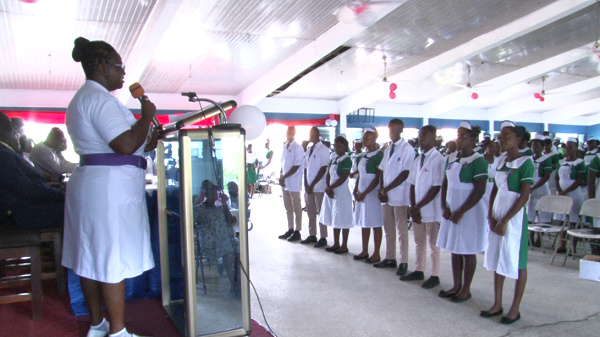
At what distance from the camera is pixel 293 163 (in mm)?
6535

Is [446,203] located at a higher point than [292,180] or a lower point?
lower

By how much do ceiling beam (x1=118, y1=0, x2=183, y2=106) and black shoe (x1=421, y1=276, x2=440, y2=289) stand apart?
215 inches

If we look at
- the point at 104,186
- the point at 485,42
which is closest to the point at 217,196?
the point at 104,186

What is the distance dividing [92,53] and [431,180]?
3063 mm

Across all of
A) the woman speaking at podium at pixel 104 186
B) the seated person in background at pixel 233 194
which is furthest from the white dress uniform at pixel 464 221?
the woman speaking at podium at pixel 104 186

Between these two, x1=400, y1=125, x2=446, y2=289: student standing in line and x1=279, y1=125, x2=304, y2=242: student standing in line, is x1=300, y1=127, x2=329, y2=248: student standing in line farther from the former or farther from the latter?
x1=400, y1=125, x2=446, y2=289: student standing in line

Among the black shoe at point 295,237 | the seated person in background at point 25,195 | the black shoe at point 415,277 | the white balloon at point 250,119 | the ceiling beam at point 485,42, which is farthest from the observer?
the ceiling beam at point 485,42

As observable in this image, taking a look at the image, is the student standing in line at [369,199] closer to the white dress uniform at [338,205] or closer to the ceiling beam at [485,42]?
the white dress uniform at [338,205]

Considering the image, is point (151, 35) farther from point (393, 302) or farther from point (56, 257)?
point (393, 302)

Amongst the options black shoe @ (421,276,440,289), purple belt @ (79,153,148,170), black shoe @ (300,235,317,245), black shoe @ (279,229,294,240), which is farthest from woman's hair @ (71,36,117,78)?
black shoe @ (279,229,294,240)

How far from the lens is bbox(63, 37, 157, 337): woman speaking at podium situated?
82.4 inches

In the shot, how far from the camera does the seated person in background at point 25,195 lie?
9.49ft

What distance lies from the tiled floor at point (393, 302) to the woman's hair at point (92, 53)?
206 centimetres

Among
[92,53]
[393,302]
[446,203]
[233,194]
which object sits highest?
[92,53]
